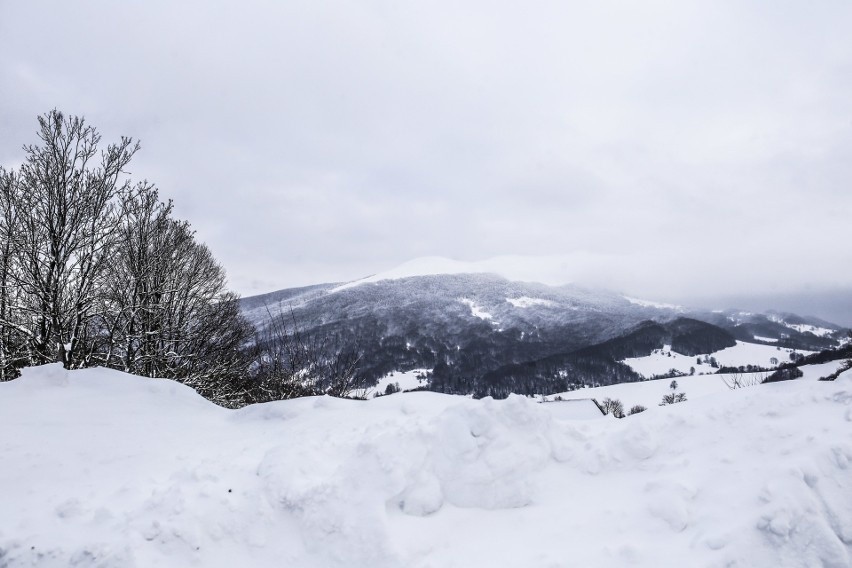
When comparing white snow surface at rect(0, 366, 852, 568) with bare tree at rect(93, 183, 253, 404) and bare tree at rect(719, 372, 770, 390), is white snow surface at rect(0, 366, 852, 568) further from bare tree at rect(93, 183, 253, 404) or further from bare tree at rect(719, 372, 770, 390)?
bare tree at rect(719, 372, 770, 390)

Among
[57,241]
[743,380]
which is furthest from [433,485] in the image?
[743,380]

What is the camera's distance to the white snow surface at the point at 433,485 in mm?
5820

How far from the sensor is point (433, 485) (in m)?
7.10

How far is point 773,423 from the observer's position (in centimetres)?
744

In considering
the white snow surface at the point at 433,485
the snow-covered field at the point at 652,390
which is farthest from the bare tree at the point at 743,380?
the white snow surface at the point at 433,485

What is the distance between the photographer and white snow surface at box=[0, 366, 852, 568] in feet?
19.1

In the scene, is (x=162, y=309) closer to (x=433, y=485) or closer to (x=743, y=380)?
(x=433, y=485)

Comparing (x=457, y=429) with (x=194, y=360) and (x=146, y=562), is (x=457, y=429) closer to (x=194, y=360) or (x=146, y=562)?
(x=146, y=562)

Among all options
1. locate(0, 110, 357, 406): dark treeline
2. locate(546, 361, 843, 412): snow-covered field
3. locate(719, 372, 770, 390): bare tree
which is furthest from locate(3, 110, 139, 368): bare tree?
locate(546, 361, 843, 412): snow-covered field

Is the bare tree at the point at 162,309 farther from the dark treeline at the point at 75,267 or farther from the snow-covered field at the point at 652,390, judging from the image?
the snow-covered field at the point at 652,390

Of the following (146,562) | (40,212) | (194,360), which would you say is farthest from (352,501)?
(194,360)

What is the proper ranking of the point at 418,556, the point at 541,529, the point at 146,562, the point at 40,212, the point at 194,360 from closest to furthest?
the point at 146,562, the point at 418,556, the point at 541,529, the point at 40,212, the point at 194,360

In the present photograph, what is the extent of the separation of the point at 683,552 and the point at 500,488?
2.62 m

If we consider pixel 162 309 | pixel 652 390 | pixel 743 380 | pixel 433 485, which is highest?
pixel 162 309
